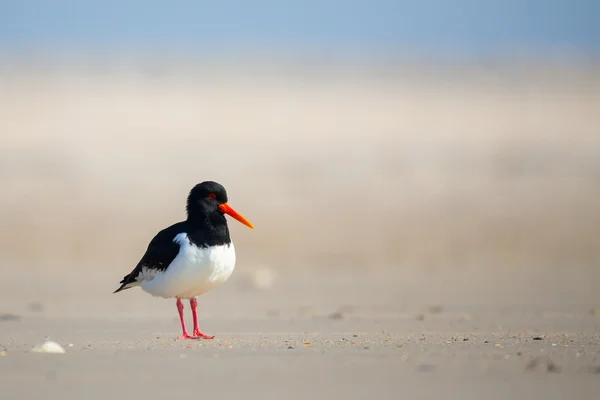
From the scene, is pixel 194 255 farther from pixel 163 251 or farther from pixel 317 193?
pixel 317 193

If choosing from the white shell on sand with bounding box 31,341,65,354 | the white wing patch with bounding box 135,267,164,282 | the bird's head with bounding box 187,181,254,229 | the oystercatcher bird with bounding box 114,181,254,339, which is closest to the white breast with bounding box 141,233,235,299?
the oystercatcher bird with bounding box 114,181,254,339

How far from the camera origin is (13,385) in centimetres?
668

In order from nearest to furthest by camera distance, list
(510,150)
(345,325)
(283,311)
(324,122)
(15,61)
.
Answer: (345,325) → (283,311) → (510,150) → (324,122) → (15,61)

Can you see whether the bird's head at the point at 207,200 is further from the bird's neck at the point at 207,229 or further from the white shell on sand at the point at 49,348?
the white shell on sand at the point at 49,348

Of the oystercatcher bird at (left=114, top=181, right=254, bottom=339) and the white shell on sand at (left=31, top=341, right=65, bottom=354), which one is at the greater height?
the oystercatcher bird at (left=114, top=181, right=254, bottom=339)

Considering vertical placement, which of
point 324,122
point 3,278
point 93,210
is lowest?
point 3,278

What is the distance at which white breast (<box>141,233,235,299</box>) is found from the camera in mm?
8742

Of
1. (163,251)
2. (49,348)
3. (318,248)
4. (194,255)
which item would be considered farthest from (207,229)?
(318,248)

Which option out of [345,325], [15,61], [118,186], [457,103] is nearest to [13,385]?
[345,325]

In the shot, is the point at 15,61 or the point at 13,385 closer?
the point at 13,385

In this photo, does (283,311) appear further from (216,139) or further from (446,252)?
(216,139)

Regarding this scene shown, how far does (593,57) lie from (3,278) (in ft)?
203

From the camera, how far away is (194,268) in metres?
8.73

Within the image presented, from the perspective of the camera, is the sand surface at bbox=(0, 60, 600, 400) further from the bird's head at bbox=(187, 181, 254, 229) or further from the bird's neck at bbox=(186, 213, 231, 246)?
the bird's head at bbox=(187, 181, 254, 229)
